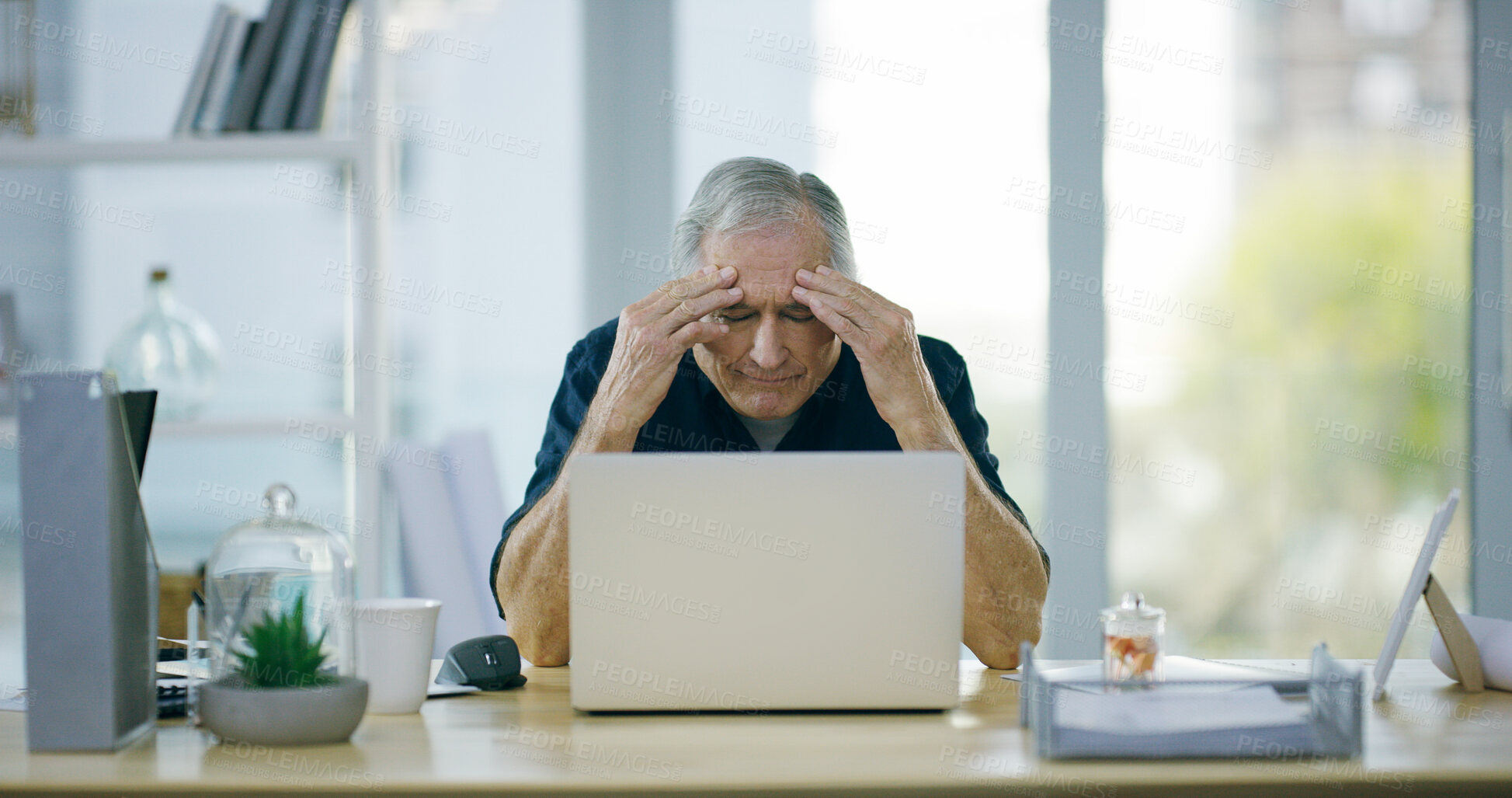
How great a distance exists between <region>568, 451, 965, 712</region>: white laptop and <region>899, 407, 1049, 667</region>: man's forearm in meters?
0.43

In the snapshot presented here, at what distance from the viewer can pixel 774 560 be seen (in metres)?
1.04

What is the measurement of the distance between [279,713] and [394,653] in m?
0.16

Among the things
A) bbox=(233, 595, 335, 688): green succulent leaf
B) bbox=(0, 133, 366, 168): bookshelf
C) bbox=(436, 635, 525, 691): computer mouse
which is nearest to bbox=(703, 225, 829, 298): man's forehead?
bbox=(436, 635, 525, 691): computer mouse

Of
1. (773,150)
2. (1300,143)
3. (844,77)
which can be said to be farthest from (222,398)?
(1300,143)

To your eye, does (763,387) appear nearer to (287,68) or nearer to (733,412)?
(733,412)

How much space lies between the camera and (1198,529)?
3.03 metres

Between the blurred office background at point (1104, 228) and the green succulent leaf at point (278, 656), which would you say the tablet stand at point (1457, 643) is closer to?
the green succulent leaf at point (278, 656)

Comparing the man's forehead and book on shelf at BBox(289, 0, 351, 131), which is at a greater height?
book on shelf at BBox(289, 0, 351, 131)

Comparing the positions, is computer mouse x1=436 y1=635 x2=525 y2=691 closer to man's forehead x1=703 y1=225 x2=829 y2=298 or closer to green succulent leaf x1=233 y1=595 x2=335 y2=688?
green succulent leaf x1=233 y1=595 x2=335 y2=688

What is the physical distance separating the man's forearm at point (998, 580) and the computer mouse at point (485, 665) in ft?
1.82

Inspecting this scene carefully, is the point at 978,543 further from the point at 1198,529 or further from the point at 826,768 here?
the point at 1198,529

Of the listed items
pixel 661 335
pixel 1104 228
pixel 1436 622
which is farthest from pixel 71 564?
pixel 1104 228

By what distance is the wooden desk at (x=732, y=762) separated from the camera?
0.85 meters

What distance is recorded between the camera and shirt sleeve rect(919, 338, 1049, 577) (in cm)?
181
